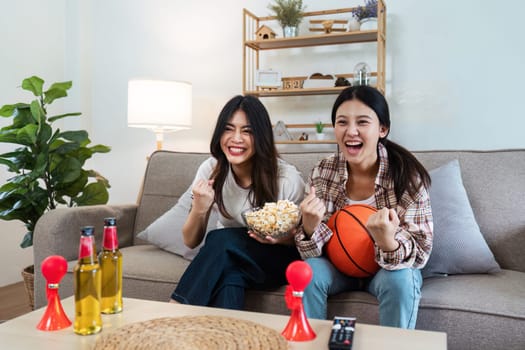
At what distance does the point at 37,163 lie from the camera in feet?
7.54

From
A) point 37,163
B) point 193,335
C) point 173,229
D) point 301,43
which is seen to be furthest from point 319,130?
point 193,335

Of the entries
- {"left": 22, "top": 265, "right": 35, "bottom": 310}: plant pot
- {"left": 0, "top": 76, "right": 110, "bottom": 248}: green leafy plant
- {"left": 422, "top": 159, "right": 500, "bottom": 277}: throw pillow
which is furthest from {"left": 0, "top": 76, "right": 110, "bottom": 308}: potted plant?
{"left": 422, "top": 159, "right": 500, "bottom": 277}: throw pillow

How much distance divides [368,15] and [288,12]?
498mm

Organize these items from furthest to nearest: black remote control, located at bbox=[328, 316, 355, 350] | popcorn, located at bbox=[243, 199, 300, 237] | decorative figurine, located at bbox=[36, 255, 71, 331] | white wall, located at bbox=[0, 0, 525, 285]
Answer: white wall, located at bbox=[0, 0, 525, 285] → popcorn, located at bbox=[243, 199, 300, 237] → decorative figurine, located at bbox=[36, 255, 71, 331] → black remote control, located at bbox=[328, 316, 355, 350]

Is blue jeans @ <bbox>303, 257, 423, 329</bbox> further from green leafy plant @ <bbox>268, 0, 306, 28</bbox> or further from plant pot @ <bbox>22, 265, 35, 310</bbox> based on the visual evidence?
green leafy plant @ <bbox>268, 0, 306, 28</bbox>

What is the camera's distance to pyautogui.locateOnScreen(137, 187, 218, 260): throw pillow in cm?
202

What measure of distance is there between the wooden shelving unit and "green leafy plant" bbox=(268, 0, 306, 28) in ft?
0.16

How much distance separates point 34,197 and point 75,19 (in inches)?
75.0

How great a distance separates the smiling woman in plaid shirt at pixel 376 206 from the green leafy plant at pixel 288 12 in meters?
1.61

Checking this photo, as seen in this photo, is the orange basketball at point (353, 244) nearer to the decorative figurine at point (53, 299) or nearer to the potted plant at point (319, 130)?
the decorative figurine at point (53, 299)

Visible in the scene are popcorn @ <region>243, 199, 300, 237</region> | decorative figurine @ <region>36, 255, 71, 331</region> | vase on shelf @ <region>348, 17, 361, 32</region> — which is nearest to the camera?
decorative figurine @ <region>36, 255, 71, 331</region>

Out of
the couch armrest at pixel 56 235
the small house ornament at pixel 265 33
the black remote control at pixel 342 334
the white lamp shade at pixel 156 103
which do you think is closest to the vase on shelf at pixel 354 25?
the small house ornament at pixel 265 33

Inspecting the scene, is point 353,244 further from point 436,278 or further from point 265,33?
point 265,33

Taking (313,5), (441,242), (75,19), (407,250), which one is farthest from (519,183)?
(75,19)
